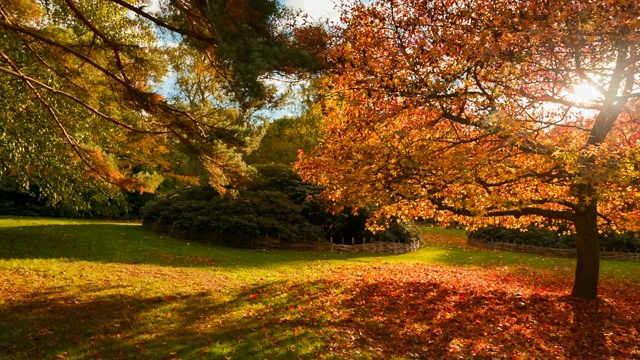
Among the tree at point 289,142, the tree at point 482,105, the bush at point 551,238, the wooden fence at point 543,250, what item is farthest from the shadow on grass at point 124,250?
the tree at point 289,142

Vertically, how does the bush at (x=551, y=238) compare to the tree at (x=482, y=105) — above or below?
below

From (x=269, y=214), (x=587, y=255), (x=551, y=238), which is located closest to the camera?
(x=587, y=255)

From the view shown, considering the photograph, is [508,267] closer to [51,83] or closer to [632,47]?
[632,47]

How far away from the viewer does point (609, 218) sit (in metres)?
11.2

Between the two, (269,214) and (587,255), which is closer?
(587,255)

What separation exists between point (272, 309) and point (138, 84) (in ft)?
17.4

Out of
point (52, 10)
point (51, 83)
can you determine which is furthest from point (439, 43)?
point (52, 10)

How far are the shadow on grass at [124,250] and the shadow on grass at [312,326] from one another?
383 cm

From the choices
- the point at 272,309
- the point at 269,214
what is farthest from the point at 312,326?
the point at 269,214

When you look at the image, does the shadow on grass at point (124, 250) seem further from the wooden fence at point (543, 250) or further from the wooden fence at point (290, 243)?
the wooden fence at point (543, 250)

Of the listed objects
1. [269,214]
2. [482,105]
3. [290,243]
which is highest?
[482,105]

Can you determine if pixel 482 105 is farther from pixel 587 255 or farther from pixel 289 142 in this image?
pixel 289 142

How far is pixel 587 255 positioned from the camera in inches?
407

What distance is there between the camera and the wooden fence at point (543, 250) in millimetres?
19969
